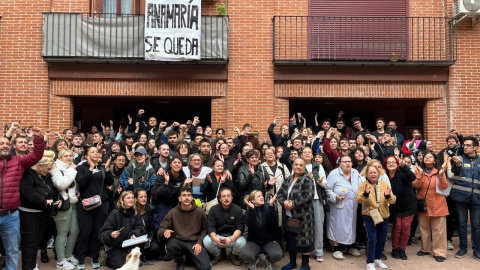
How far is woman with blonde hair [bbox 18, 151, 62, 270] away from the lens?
18.5 ft

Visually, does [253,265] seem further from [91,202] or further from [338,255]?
[91,202]

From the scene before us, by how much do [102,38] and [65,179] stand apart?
Result: 15.5 ft

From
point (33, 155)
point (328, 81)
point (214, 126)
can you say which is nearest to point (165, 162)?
point (33, 155)

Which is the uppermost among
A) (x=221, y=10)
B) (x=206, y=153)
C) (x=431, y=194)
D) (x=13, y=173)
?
(x=221, y=10)

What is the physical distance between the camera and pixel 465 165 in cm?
715

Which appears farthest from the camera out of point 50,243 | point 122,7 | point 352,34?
point 122,7

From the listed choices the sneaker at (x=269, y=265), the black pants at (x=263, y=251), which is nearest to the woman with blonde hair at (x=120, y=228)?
the black pants at (x=263, y=251)

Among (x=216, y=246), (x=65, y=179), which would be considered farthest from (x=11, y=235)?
(x=216, y=246)

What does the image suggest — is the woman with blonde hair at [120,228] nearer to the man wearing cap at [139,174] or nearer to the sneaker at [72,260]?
the man wearing cap at [139,174]

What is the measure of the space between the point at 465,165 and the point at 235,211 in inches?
164

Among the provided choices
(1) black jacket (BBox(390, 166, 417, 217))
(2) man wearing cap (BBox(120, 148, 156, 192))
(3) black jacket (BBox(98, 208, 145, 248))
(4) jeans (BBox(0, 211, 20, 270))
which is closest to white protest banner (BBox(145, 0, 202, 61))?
(2) man wearing cap (BBox(120, 148, 156, 192))

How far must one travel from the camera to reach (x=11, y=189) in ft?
17.8

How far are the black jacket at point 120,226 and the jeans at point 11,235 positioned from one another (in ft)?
3.71

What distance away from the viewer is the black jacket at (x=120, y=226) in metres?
6.15
